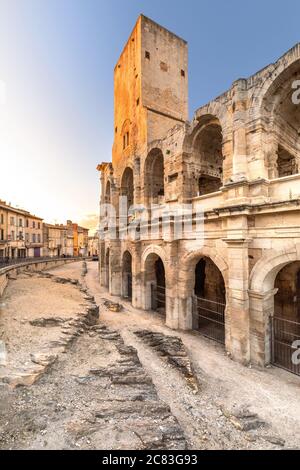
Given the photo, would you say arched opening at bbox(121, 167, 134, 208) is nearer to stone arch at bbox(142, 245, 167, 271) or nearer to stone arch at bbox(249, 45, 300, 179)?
stone arch at bbox(142, 245, 167, 271)

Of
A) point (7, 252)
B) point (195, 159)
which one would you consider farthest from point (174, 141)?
point (7, 252)

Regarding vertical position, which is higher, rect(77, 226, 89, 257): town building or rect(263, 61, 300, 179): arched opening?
rect(263, 61, 300, 179): arched opening

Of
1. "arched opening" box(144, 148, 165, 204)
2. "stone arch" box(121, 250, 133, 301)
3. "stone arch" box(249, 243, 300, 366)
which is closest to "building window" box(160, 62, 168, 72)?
"arched opening" box(144, 148, 165, 204)

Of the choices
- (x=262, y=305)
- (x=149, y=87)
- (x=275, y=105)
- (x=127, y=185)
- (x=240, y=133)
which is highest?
(x=149, y=87)

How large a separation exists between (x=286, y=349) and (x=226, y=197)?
6675 mm

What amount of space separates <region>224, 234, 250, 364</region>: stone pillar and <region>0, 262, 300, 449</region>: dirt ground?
0.58 m

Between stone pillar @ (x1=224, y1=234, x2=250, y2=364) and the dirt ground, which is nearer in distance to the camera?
the dirt ground

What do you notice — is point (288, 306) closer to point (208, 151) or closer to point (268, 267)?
point (268, 267)

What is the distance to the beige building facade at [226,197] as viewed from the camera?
7.66 metres

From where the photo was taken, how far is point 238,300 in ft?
26.2

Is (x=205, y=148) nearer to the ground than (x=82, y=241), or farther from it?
farther from it

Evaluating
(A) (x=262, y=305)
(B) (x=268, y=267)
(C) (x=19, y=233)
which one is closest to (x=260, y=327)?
(A) (x=262, y=305)

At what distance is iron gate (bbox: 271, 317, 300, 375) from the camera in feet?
25.2
